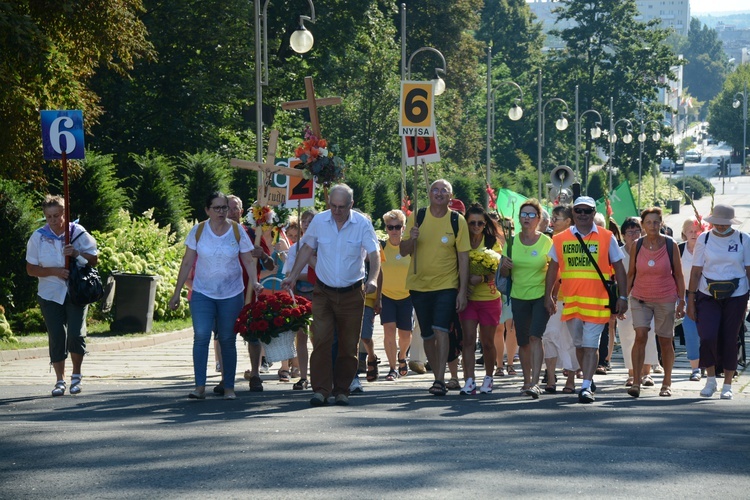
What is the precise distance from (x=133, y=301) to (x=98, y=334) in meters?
0.85

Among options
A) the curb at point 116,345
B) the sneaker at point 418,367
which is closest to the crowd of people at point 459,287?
the sneaker at point 418,367

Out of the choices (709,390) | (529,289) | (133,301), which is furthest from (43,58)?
(709,390)

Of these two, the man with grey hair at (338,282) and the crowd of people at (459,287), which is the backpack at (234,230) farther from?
the man with grey hair at (338,282)

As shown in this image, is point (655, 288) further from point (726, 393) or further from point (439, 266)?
point (439, 266)

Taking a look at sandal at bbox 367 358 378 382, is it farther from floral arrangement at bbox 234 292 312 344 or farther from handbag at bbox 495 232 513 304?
handbag at bbox 495 232 513 304

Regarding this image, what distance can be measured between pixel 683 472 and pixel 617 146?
8969 cm

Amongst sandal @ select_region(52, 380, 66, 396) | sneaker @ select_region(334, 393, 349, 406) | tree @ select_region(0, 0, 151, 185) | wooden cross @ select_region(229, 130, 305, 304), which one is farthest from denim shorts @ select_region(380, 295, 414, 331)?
tree @ select_region(0, 0, 151, 185)

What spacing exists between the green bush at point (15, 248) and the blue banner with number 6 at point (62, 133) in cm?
662

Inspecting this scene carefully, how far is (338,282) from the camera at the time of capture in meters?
11.4

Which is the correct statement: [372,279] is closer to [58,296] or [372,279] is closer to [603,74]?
[58,296]

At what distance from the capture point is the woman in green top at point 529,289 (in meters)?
12.4

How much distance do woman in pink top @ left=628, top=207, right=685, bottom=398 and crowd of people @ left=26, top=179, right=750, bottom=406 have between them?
0.5 inches

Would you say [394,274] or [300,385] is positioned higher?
[394,274]

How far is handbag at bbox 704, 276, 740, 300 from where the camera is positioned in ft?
41.0
